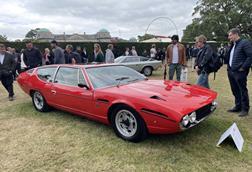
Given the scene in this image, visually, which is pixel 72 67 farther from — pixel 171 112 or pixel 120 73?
pixel 171 112

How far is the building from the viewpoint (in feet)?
217

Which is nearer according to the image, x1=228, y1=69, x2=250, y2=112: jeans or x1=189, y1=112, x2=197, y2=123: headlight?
x1=189, y1=112, x2=197, y2=123: headlight

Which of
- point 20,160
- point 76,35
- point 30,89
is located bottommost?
point 20,160

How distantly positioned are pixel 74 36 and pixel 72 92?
80396 millimetres

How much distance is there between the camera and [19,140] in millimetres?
4348

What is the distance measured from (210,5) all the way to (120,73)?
42.8 meters

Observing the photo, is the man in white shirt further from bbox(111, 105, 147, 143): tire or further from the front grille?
bbox(111, 105, 147, 143): tire

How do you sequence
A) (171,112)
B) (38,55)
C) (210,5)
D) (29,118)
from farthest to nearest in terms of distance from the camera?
(210,5) < (38,55) < (29,118) < (171,112)

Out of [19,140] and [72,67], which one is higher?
[72,67]

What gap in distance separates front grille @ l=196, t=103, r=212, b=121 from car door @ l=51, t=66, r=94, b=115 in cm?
185

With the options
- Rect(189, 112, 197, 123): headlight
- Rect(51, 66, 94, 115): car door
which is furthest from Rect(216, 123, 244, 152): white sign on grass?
Rect(51, 66, 94, 115): car door

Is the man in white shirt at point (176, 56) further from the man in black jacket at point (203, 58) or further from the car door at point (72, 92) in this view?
the car door at point (72, 92)

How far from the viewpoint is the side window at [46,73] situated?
5664 millimetres

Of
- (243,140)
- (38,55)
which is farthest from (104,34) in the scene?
(243,140)
